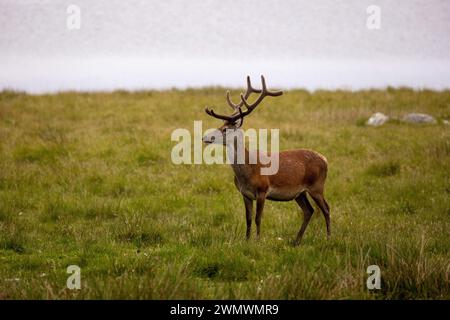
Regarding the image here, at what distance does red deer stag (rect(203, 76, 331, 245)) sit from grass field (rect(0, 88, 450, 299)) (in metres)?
0.49

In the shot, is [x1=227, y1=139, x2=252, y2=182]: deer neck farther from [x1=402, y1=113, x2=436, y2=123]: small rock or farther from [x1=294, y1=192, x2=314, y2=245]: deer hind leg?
[x1=402, y1=113, x2=436, y2=123]: small rock

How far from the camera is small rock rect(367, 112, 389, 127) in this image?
1827cm

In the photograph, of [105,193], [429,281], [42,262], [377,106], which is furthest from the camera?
[377,106]

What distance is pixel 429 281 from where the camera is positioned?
5.96m

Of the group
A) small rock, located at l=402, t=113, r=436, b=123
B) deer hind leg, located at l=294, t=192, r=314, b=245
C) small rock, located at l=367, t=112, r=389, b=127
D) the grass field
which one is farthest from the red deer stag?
small rock, located at l=402, t=113, r=436, b=123

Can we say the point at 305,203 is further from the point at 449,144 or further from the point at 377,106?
the point at 377,106

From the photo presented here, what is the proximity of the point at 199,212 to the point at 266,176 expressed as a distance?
6.89 feet

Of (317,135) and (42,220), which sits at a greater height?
(317,135)

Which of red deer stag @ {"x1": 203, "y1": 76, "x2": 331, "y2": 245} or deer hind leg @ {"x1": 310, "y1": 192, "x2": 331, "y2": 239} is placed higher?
red deer stag @ {"x1": 203, "y1": 76, "x2": 331, "y2": 245}

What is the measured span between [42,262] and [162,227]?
2019 mm

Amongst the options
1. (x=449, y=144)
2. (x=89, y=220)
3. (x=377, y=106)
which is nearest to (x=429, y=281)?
(x=89, y=220)

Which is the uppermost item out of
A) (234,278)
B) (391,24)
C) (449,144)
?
(391,24)

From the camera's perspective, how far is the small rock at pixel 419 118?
60.7 feet

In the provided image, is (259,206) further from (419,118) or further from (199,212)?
(419,118)
